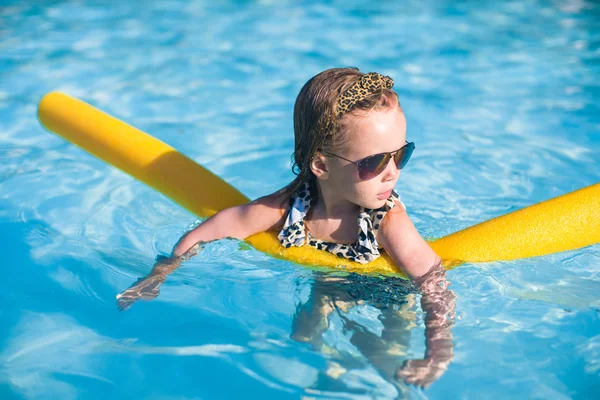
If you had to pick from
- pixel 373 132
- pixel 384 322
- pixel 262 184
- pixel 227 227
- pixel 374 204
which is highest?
pixel 373 132

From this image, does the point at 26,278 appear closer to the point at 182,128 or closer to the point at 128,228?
the point at 128,228

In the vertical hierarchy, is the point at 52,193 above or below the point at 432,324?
below


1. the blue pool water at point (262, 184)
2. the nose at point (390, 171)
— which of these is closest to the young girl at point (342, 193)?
the nose at point (390, 171)

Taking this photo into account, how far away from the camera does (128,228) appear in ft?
13.9

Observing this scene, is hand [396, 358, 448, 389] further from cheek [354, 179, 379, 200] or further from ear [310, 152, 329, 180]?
ear [310, 152, 329, 180]

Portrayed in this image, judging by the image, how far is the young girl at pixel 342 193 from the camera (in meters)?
2.84

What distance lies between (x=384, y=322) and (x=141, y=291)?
114 cm

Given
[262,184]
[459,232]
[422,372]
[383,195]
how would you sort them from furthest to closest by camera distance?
[262,184] → [459,232] → [383,195] → [422,372]

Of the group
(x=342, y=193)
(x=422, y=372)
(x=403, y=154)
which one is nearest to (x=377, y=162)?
(x=403, y=154)

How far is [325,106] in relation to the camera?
2844mm

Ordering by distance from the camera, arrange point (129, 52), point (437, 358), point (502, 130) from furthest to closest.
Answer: point (129, 52)
point (502, 130)
point (437, 358)

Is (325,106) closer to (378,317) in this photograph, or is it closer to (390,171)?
(390,171)

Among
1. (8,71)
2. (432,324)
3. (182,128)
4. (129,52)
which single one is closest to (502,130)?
(182,128)

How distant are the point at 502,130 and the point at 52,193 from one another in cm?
341
